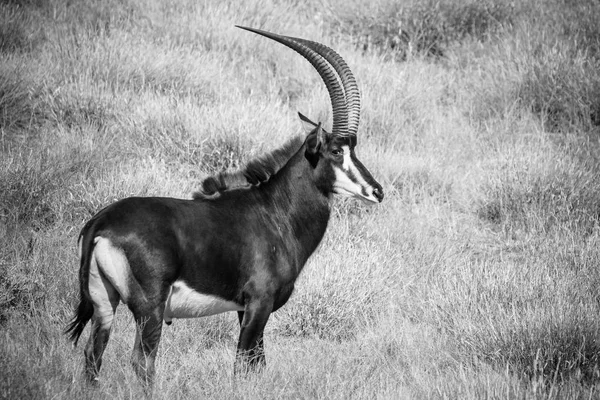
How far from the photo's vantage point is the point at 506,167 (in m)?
8.80

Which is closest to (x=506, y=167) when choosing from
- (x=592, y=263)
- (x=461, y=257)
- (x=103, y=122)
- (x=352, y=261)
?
(x=461, y=257)

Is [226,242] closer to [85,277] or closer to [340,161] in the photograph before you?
[85,277]

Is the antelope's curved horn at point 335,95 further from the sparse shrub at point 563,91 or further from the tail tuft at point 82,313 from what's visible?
the sparse shrub at point 563,91

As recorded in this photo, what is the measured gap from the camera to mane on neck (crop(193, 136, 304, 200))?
498cm

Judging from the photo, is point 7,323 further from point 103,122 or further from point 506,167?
point 506,167

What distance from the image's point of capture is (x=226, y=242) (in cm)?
461

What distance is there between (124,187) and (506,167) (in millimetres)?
4628

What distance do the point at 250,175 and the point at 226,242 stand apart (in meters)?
0.79

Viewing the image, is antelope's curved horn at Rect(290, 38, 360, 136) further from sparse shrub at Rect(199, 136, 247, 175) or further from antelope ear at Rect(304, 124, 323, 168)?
sparse shrub at Rect(199, 136, 247, 175)

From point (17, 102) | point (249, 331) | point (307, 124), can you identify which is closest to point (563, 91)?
point (307, 124)

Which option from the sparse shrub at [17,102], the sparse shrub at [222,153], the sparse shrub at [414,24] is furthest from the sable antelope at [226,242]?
the sparse shrub at [414,24]

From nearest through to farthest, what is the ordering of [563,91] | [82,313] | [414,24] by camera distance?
[82,313]
[563,91]
[414,24]

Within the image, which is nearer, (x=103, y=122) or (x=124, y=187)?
(x=124, y=187)

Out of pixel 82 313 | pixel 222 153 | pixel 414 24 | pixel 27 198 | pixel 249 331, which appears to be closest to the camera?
pixel 82 313
